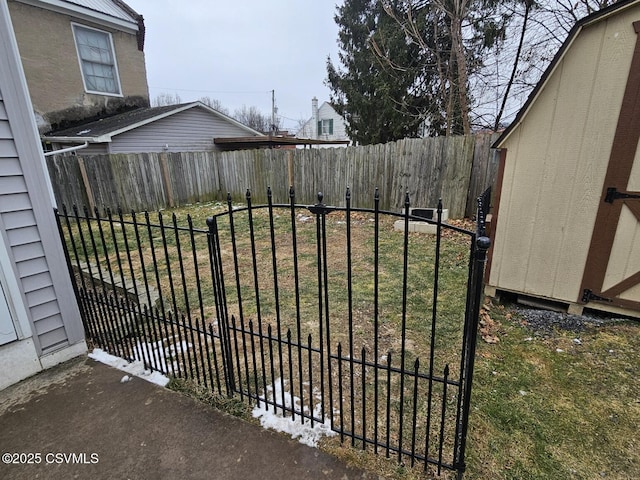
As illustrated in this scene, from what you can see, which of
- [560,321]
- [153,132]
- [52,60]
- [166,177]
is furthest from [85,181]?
[560,321]

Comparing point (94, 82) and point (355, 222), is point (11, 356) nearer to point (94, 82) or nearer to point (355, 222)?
point (355, 222)

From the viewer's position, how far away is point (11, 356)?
7.92 ft

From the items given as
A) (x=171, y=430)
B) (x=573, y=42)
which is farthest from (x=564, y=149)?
(x=171, y=430)

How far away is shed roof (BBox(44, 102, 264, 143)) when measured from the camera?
915cm

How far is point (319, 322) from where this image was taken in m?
2.40

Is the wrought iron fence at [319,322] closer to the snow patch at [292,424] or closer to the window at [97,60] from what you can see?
the snow patch at [292,424]

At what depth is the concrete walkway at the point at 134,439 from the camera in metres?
1.78

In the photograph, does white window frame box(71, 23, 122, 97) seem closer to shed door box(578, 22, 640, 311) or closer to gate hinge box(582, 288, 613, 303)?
shed door box(578, 22, 640, 311)

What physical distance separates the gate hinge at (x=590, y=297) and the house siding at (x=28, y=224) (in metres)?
4.70

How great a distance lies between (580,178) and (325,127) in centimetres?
2461

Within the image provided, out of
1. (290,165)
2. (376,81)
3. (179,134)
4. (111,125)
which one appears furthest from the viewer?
(376,81)

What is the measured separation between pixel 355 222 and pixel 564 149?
4.81 metres

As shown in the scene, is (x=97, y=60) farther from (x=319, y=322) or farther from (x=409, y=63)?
(x=319, y=322)

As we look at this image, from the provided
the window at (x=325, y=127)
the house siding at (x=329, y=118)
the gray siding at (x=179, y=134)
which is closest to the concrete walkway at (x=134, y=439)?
the gray siding at (x=179, y=134)
